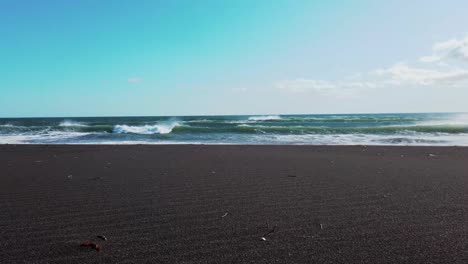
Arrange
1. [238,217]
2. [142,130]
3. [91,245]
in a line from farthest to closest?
[142,130]
[238,217]
[91,245]

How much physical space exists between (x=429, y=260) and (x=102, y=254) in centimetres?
237

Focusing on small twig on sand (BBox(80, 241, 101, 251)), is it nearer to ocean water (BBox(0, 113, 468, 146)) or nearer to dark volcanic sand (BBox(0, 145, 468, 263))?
dark volcanic sand (BBox(0, 145, 468, 263))

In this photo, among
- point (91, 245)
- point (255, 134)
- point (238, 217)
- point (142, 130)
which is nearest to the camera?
point (91, 245)

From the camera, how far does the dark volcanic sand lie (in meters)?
2.48

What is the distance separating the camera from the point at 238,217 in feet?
11.0

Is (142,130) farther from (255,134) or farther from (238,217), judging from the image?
(238,217)

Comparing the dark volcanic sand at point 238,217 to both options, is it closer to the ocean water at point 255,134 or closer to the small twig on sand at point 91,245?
the small twig on sand at point 91,245

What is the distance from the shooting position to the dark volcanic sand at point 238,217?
2.48 m

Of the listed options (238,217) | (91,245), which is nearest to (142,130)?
(238,217)

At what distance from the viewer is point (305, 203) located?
386 centimetres

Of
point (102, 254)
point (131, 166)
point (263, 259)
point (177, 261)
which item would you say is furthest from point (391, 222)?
point (131, 166)

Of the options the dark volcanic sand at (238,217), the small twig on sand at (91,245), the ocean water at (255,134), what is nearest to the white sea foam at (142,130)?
the ocean water at (255,134)

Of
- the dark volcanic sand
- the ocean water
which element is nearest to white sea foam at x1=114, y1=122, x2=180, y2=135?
the ocean water

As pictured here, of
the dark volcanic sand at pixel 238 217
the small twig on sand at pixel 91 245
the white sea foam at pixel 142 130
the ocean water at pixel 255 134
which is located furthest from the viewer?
the white sea foam at pixel 142 130
